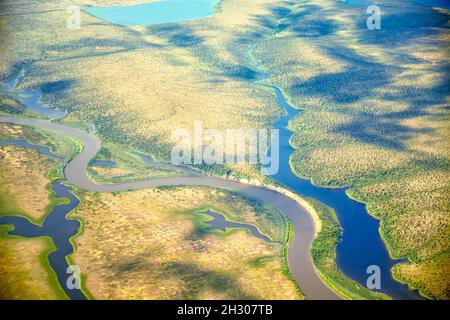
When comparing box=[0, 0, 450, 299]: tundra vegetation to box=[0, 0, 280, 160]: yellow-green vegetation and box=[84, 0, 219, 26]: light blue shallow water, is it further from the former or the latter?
box=[84, 0, 219, 26]: light blue shallow water

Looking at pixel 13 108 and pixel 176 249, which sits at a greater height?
pixel 13 108

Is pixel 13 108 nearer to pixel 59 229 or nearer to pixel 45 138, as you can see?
pixel 45 138

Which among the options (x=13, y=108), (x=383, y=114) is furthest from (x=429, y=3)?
(x=13, y=108)

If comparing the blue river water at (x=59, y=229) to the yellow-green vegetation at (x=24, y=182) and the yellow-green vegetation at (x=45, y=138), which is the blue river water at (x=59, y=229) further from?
the yellow-green vegetation at (x=45, y=138)

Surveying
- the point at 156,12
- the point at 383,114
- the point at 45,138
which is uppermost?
the point at 156,12

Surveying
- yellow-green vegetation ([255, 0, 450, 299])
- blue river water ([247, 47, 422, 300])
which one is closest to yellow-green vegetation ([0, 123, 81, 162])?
→ blue river water ([247, 47, 422, 300])

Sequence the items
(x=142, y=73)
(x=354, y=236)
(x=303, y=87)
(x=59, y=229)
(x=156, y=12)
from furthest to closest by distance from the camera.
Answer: (x=156, y=12) < (x=142, y=73) < (x=303, y=87) < (x=354, y=236) < (x=59, y=229)

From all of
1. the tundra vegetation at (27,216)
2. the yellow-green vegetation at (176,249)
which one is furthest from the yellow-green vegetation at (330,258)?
the tundra vegetation at (27,216)
